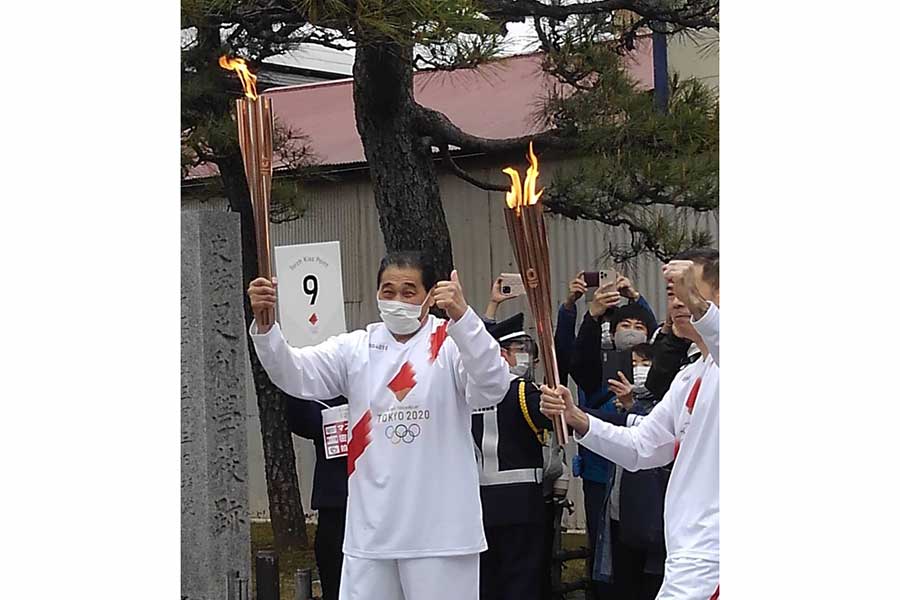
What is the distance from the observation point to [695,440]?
3.15 meters

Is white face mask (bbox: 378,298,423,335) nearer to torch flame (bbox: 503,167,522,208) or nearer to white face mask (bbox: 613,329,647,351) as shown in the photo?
torch flame (bbox: 503,167,522,208)

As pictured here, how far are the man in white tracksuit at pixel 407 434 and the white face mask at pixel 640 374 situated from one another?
2.91 feet

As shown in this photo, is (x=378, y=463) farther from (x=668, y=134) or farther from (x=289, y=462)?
(x=289, y=462)

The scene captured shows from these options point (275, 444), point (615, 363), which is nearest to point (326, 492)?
point (615, 363)

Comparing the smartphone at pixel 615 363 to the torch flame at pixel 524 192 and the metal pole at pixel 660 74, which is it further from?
the torch flame at pixel 524 192

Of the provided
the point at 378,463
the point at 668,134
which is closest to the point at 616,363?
the point at 668,134

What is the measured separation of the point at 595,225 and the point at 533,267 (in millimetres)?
3788

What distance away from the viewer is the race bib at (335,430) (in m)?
4.14

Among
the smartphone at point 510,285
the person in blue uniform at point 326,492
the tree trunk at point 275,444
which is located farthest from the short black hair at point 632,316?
the tree trunk at point 275,444

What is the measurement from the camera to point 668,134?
521cm

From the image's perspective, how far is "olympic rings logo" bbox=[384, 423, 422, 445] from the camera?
3579 mm

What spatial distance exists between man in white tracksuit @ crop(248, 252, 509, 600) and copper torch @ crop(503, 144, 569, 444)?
14 cm

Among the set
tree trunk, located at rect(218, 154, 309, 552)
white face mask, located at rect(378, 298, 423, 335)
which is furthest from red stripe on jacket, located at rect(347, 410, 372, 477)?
tree trunk, located at rect(218, 154, 309, 552)

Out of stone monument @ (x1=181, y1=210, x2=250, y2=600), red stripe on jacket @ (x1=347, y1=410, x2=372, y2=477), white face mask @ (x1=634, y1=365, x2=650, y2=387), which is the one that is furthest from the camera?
white face mask @ (x1=634, y1=365, x2=650, y2=387)
